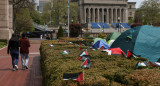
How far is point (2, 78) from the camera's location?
31.8 feet

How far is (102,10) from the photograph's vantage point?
104 metres

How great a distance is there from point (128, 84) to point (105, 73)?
0.61 metres

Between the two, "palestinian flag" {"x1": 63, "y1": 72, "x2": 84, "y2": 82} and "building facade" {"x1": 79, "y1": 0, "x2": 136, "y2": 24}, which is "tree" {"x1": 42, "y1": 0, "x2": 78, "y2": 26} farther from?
"palestinian flag" {"x1": 63, "y1": 72, "x2": 84, "y2": 82}

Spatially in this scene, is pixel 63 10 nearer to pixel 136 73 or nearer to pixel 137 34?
pixel 137 34

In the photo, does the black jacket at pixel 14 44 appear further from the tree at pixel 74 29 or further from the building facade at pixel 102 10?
the building facade at pixel 102 10

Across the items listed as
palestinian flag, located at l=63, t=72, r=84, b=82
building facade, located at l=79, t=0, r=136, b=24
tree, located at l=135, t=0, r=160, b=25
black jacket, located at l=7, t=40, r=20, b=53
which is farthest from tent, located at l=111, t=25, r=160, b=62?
building facade, located at l=79, t=0, r=136, b=24

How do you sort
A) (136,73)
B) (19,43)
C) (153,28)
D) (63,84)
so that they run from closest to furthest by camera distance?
(63,84) < (136,73) < (19,43) < (153,28)

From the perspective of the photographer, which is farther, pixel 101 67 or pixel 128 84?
pixel 101 67

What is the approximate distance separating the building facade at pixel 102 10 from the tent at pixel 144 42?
86.7m

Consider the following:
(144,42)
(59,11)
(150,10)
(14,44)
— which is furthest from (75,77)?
(59,11)

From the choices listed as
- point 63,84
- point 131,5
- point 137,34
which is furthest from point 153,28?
point 131,5

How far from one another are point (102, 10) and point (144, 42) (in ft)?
304

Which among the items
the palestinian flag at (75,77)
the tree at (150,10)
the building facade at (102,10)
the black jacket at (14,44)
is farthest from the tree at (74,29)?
the building facade at (102,10)

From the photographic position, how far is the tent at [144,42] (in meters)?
12.1
